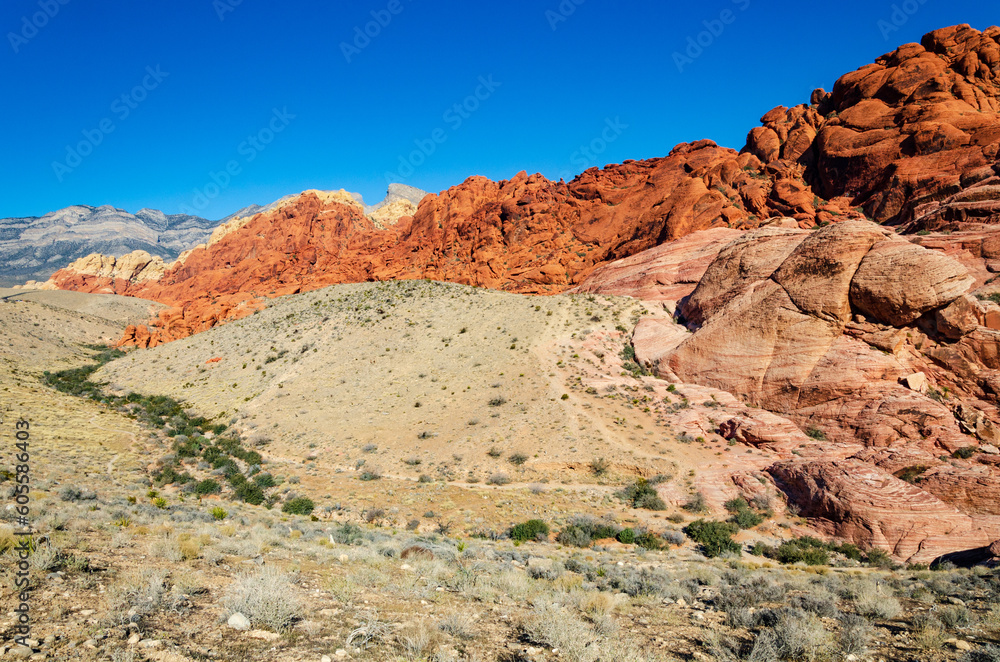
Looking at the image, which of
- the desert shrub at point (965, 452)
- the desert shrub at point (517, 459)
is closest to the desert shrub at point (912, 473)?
the desert shrub at point (965, 452)

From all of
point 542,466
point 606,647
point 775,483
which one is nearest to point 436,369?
point 542,466

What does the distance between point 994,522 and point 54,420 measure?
45951 mm

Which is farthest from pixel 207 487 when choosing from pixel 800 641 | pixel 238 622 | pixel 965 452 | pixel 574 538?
pixel 965 452

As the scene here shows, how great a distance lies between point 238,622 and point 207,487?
19797 mm

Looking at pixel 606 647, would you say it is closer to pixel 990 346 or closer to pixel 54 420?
pixel 990 346

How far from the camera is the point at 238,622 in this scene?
6.08m

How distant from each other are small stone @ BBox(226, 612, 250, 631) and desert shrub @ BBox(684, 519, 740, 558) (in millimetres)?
15353

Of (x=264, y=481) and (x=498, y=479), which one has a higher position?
(x=498, y=479)

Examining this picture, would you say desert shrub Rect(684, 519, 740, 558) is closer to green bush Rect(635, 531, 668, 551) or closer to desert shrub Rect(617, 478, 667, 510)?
green bush Rect(635, 531, 668, 551)

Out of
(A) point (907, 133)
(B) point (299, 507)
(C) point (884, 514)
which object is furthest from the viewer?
(A) point (907, 133)

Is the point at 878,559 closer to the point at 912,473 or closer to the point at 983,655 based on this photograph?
the point at 912,473

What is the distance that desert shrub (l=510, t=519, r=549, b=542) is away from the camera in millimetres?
17625

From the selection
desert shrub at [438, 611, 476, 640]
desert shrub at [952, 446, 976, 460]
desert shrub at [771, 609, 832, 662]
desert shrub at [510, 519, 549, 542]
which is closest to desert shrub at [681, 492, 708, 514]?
desert shrub at [510, 519, 549, 542]

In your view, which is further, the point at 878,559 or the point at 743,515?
the point at 743,515
